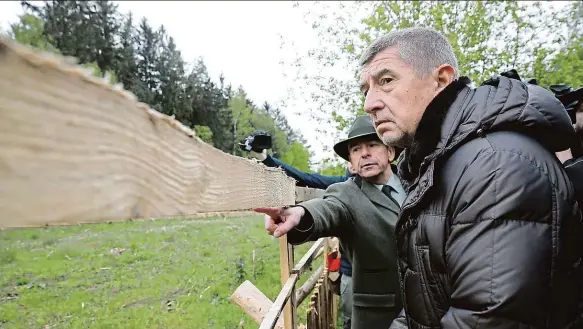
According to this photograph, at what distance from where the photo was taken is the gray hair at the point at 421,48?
152 cm

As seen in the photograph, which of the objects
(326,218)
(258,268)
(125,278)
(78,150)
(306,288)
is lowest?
(258,268)

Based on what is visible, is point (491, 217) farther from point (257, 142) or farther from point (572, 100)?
point (257, 142)

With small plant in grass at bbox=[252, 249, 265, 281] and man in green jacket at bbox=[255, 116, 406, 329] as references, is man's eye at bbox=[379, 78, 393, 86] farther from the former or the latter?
small plant in grass at bbox=[252, 249, 265, 281]

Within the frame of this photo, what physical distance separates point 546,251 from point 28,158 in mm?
1079

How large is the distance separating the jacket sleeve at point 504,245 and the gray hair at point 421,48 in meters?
0.56

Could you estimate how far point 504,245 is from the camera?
3.20ft

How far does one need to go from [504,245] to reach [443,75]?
0.76 metres

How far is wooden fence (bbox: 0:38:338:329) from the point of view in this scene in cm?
52

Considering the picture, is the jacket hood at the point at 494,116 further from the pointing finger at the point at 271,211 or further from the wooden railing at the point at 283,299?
the wooden railing at the point at 283,299

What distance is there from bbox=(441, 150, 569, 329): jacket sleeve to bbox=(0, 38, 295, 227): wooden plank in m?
0.73

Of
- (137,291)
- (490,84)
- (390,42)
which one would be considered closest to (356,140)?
(390,42)

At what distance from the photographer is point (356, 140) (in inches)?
117

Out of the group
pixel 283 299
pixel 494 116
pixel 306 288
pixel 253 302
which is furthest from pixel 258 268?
pixel 494 116

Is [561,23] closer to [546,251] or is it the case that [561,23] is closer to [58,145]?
[546,251]
